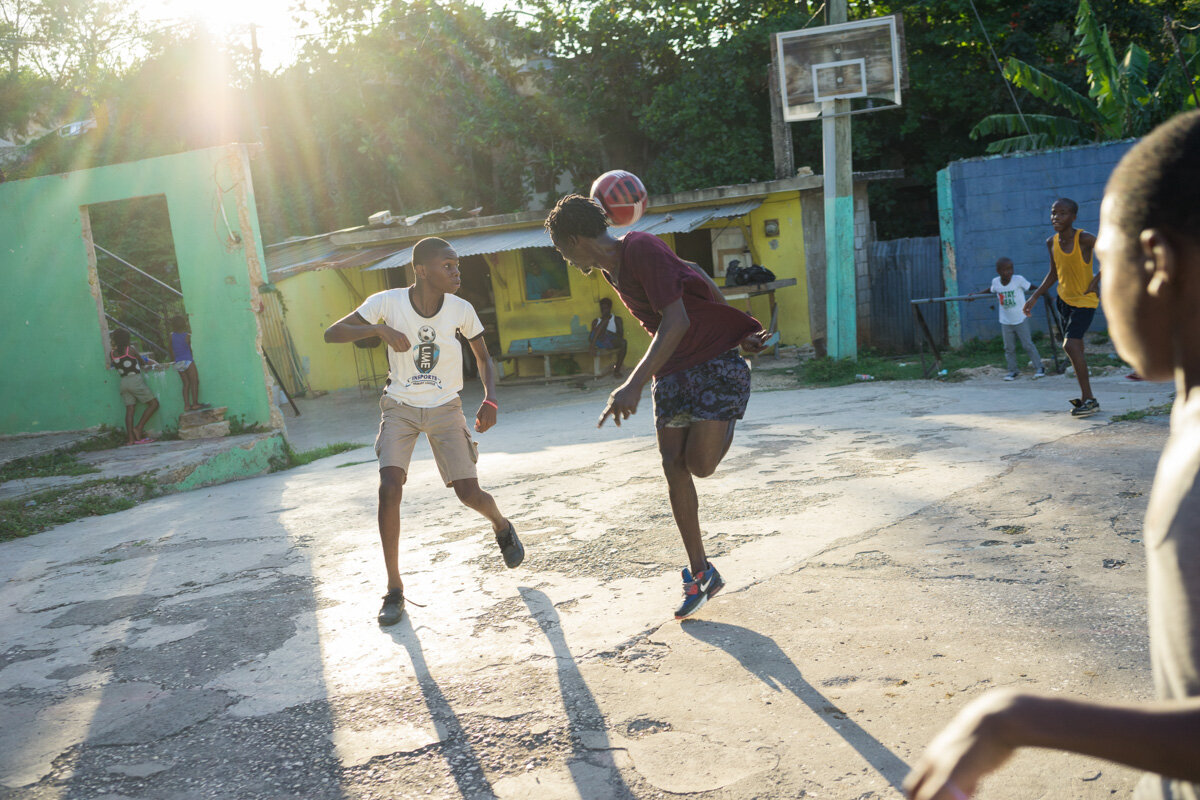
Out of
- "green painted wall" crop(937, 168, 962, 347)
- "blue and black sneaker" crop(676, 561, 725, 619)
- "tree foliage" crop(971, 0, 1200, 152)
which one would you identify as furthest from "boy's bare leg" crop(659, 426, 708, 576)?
"tree foliage" crop(971, 0, 1200, 152)

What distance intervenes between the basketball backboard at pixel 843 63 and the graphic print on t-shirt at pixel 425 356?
339 inches

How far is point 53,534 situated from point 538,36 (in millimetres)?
15265

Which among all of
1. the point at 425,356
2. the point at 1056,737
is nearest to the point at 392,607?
the point at 425,356

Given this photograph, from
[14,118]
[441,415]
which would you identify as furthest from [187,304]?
[14,118]

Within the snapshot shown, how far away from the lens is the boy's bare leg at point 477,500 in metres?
4.25

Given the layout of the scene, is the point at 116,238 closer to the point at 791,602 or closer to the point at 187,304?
the point at 187,304


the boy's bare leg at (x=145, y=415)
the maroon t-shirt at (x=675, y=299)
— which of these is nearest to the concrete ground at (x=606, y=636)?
the maroon t-shirt at (x=675, y=299)

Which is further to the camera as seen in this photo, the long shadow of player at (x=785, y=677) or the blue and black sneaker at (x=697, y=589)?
the blue and black sneaker at (x=697, y=589)

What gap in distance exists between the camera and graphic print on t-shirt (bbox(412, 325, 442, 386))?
4.27 meters

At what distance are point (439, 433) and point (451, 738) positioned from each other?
1.70 metres

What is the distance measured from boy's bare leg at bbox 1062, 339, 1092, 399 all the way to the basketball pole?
4869 millimetres

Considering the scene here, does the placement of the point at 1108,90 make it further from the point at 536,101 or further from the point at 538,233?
the point at 536,101

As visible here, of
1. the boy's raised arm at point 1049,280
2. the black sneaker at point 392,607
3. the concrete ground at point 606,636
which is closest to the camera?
the concrete ground at point 606,636

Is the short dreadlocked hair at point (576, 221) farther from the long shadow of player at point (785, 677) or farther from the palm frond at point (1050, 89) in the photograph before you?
the palm frond at point (1050, 89)
